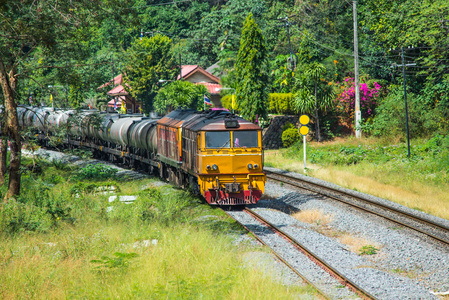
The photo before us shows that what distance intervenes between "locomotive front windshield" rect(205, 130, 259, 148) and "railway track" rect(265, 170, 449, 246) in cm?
439

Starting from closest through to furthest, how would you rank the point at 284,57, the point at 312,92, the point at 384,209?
the point at 384,209 < the point at 312,92 < the point at 284,57

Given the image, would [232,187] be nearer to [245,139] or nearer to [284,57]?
[245,139]

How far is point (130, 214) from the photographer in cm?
1378

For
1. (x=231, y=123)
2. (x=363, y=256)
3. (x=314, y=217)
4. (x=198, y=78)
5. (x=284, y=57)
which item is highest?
(x=284, y=57)

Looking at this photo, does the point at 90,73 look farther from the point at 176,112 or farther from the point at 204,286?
the point at 204,286

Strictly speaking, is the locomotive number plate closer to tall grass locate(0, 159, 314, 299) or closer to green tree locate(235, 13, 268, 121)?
tall grass locate(0, 159, 314, 299)

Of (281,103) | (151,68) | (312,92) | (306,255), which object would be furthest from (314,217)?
(151,68)

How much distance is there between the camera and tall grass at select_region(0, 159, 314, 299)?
7758 mm

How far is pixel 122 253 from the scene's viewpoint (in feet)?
30.3

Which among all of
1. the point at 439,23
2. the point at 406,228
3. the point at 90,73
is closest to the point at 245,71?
the point at 439,23

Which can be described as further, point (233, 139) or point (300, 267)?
point (233, 139)

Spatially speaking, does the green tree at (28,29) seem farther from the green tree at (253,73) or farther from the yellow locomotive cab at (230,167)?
the green tree at (253,73)

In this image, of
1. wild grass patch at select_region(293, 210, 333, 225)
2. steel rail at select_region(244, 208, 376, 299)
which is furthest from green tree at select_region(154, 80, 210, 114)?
steel rail at select_region(244, 208, 376, 299)

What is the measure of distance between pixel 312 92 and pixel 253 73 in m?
5.42
